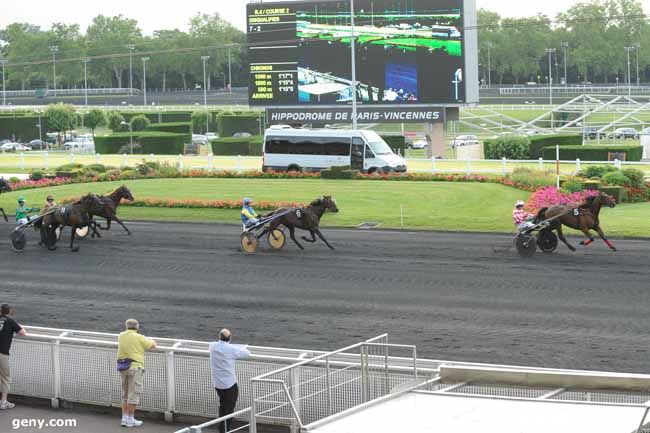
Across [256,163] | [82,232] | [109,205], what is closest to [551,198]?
[109,205]

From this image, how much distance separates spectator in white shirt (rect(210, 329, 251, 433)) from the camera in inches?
522

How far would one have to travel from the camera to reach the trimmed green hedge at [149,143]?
6625 centimetres

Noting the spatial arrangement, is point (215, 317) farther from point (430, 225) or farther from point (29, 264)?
point (430, 225)

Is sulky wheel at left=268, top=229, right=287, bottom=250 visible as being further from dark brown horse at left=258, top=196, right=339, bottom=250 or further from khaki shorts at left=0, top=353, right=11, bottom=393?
khaki shorts at left=0, top=353, right=11, bottom=393

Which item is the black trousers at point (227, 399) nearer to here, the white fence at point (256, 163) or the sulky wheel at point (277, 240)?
the sulky wheel at point (277, 240)

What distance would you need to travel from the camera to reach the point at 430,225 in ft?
98.9

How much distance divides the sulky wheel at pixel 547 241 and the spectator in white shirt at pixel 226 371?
13.0 m

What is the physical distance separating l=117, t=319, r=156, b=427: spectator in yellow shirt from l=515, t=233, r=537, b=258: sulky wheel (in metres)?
12.2

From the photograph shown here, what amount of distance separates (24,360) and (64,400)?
2.70 feet

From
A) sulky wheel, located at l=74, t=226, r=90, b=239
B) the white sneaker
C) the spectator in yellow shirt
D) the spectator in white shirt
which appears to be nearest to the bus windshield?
sulky wheel, located at l=74, t=226, r=90, b=239

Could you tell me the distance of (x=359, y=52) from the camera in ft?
182

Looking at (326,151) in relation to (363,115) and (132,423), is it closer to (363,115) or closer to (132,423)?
(363,115)

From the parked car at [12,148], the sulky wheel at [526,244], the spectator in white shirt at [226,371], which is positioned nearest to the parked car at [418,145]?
the parked car at [12,148]

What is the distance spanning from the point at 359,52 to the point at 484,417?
1833 inches
